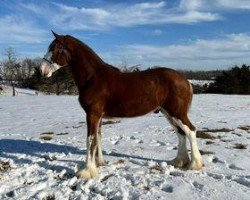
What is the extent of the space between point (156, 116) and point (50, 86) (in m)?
45.0

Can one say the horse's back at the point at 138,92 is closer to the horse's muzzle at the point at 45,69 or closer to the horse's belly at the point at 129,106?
the horse's belly at the point at 129,106

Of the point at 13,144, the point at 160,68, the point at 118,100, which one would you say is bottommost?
the point at 13,144

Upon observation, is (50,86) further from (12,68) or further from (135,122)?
(135,122)

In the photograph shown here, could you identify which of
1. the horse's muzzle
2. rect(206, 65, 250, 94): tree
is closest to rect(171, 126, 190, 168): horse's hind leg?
the horse's muzzle

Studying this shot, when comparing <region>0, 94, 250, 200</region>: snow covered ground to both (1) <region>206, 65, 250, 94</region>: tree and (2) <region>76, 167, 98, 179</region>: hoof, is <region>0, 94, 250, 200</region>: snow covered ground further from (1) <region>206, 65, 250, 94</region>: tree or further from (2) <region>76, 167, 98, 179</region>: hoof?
(1) <region>206, 65, 250, 94</region>: tree

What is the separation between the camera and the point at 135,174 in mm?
8195

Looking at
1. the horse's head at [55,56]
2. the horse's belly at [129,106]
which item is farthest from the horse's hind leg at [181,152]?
the horse's head at [55,56]

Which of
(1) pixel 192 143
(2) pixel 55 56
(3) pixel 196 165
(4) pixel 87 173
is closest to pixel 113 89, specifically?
(2) pixel 55 56

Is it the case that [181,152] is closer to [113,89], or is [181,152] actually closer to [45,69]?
[113,89]

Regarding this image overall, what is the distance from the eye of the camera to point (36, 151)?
10.8 m

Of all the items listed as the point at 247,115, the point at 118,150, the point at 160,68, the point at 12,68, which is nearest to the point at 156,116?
the point at 247,115

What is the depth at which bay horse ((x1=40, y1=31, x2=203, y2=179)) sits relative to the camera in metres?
8.43

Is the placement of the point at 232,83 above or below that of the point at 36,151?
above

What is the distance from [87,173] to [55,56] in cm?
238
